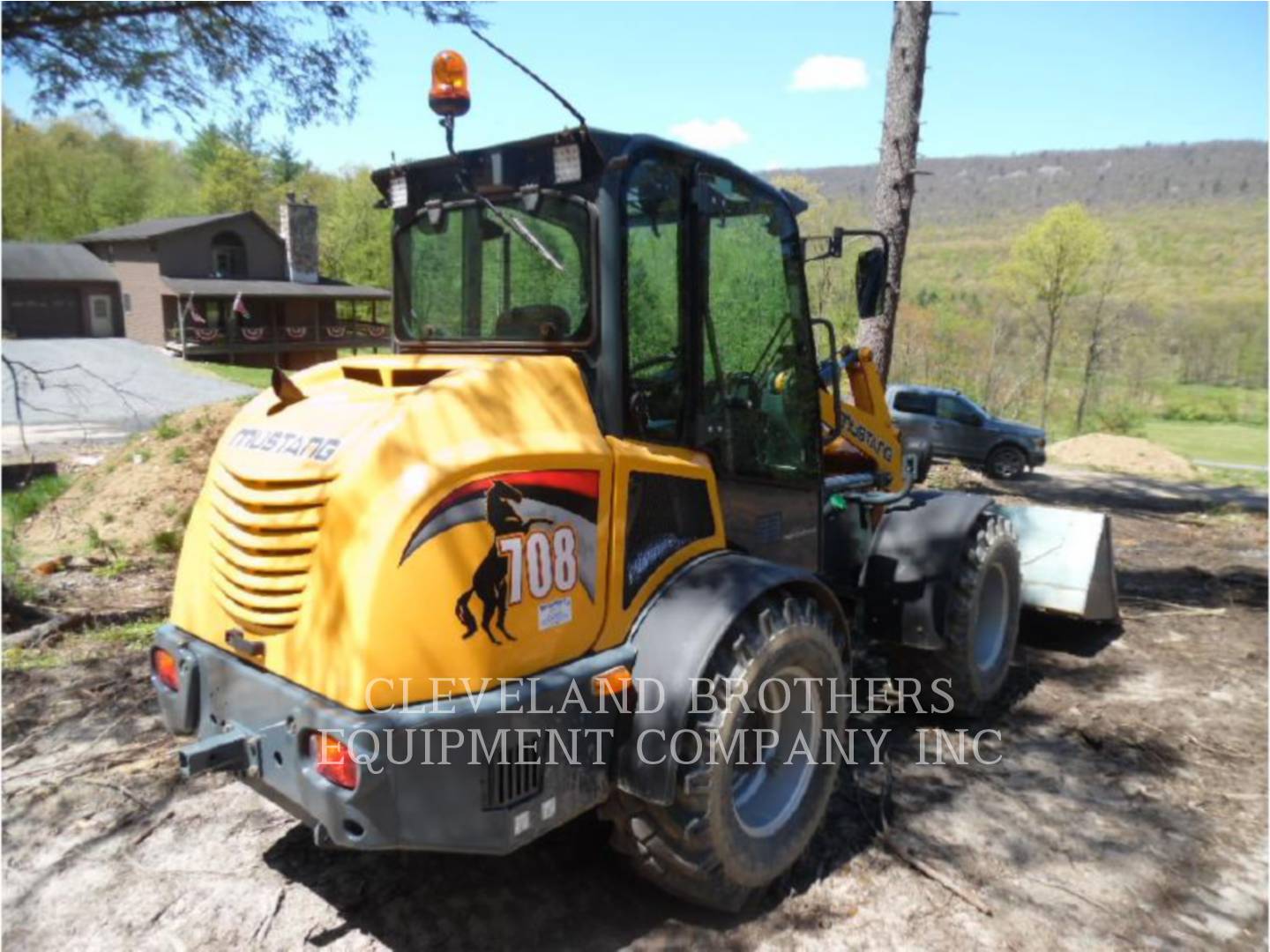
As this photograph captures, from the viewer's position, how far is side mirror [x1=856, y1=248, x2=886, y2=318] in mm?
3795

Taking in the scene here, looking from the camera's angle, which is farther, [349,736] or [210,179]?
[210,179]

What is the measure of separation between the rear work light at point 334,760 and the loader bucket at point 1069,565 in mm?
4348

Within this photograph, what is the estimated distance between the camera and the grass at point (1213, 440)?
22422 mm

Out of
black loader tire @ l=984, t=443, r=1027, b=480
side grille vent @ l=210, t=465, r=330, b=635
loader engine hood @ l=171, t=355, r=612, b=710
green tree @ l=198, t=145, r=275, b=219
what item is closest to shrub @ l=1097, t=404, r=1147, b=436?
black loader tire @ l=984, t=443, r=1027, b=480

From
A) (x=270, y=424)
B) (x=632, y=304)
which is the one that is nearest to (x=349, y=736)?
(x=270, y=424)

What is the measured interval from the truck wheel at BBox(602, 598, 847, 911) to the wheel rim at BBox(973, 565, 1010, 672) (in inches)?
64.6

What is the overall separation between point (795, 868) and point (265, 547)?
7.29 feet

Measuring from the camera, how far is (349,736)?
219cm

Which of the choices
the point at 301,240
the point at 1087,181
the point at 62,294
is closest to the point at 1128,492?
the point at 301,240

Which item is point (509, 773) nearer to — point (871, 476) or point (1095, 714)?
point (871, 476)

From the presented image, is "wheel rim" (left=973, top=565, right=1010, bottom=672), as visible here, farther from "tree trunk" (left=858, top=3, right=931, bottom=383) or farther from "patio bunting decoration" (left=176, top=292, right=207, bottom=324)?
"patio bunting decoration" (left=176, top=292, right=207, bottom=324)

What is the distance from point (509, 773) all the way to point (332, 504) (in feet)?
2.91

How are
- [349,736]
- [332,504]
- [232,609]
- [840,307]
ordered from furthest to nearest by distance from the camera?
[840,307], [232,609], [332,504], [349,736]

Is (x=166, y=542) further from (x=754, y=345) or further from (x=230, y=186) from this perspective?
(x=230, y=186)
